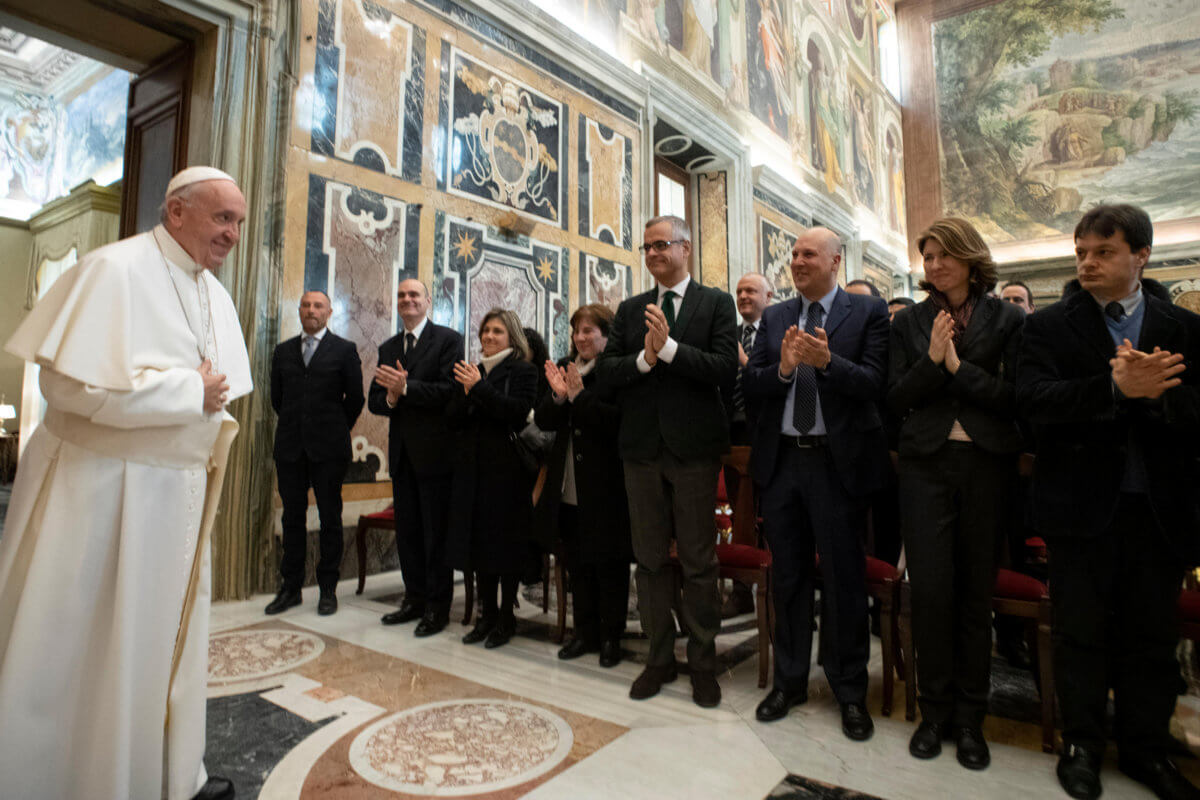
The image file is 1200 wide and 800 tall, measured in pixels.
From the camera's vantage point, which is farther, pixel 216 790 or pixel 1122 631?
pixel 1122 631

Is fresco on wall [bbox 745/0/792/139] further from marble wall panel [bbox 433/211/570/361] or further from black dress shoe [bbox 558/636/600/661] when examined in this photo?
black dress shoe [bbox 558/636/600/661]

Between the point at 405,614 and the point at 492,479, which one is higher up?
the point at 492,479

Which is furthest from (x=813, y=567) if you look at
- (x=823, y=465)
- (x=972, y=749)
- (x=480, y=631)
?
(x=480, y=631)

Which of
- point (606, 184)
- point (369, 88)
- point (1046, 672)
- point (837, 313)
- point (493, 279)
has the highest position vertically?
point (606, 184)

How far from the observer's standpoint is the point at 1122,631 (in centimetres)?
210

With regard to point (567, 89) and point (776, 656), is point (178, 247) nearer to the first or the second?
point (776, 656)

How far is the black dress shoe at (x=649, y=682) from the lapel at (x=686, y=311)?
1322 millimetres

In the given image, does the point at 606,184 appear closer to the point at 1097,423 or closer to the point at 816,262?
the point at 816,262

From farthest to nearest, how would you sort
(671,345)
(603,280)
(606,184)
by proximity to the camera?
(606,184) → (603,280) → (671,345)

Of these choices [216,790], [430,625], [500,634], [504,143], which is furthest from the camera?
[504,143]

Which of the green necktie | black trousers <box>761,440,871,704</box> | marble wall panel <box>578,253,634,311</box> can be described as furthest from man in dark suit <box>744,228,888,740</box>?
marble wall panel <box>578,253,634,311</box>

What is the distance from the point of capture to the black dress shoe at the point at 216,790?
189 centimetres

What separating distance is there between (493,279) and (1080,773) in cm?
517

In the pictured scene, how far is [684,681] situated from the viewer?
2.93m
